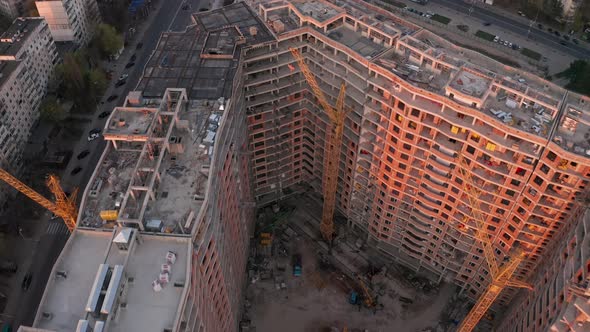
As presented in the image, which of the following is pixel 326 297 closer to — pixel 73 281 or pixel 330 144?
pixel 330 144

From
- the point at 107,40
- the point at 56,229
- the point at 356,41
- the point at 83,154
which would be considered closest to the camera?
the point at 356,41

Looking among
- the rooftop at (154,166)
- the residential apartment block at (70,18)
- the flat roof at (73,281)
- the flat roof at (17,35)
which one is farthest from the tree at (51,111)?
the flat roof at (73,281)

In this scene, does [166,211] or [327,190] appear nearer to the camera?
[166,211]

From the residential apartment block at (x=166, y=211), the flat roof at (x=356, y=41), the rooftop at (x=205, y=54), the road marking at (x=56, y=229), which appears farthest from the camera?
the road marking at (x=56, y=229)

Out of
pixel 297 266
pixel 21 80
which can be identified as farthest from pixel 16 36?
pixel 297 266

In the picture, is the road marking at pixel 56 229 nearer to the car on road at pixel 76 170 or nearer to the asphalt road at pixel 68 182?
the asphalt road at pixel 68 182

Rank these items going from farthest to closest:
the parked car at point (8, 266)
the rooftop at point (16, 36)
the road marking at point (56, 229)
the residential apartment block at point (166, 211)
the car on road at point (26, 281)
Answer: the rooftop at point (16, 36) → the road marking at point (56, 229) → the parked car at point (8, 266) → the car on road at point (26, 281) → the residential apartment block at point (166, 211)

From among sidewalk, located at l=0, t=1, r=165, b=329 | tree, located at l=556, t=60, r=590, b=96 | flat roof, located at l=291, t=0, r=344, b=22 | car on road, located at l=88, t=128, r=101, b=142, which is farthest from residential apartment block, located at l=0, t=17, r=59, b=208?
tree, located at l=556, t=60, r=590, b=96
